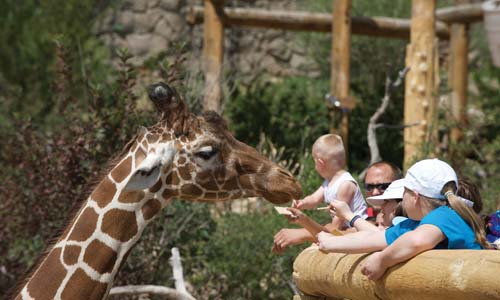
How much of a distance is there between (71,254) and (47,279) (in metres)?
0.16

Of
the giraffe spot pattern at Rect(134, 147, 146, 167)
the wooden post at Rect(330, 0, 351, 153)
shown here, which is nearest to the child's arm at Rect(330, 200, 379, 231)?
the giraffe spot pattern at Rect(134, 147, 146, 167)

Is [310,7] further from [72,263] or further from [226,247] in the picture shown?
[72,263]

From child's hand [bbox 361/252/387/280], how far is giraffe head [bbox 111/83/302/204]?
937 mm

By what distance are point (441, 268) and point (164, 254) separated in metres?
5.33

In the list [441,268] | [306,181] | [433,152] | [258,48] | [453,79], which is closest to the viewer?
[441,268]

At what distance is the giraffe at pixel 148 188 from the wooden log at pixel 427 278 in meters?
0.61

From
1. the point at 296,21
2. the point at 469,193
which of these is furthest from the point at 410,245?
the point at 296,21

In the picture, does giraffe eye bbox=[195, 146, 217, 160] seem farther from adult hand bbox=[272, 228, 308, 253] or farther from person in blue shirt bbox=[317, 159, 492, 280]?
person in blue shirt bbox=[317, 159, 492, 280]

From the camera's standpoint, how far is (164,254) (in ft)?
27.9

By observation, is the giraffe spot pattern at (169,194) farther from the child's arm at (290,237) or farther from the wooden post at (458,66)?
the wooden post at (458,66)

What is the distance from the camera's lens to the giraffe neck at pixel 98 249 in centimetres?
450

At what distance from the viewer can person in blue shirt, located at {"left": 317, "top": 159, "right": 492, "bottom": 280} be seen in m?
3.55

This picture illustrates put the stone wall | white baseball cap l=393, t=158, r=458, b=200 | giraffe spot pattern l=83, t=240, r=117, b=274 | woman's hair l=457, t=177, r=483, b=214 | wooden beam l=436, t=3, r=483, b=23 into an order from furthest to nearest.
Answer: the stone wall
wooden beam l=436, t=3, r=483, b=23
giraffe spot pattern l=83, t=240, r=117, b=274
woman's hair l=457, t=177, r=483, b=214
white baseball cap l=393, t=158, r=458, b=200

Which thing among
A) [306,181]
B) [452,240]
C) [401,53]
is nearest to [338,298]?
[452,240]
